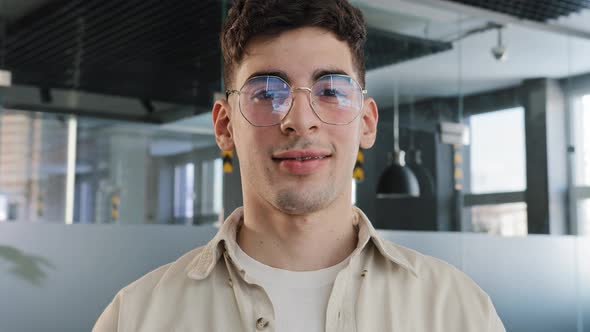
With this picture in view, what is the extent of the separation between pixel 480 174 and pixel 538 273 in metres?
0.84

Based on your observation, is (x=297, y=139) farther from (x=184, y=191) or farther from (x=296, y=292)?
(x=184, y=191)

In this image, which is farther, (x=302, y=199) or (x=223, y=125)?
(x=223, y=125)

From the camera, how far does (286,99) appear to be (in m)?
1.20

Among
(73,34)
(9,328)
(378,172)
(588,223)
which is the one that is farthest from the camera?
(73,34)

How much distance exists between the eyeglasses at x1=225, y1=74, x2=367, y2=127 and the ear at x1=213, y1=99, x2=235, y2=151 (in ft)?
0.33

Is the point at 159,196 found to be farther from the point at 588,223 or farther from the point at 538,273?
the point at 588,223

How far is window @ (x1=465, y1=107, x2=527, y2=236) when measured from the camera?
5.31m

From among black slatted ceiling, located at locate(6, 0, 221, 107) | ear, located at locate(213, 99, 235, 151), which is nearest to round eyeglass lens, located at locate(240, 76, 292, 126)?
ear, located at locate(213, 99, 235, 151)

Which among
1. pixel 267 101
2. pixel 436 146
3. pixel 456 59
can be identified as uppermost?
pixel 456 59

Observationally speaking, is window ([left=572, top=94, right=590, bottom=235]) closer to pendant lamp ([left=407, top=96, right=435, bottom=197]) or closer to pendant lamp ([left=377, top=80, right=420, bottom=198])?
pendant lamp ([left=407, top=96, right=435, bottom=197])

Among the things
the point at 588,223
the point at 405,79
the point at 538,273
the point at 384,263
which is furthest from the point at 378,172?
the point at 384,263

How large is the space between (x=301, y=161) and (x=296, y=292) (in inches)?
8.7

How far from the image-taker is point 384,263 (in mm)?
1296

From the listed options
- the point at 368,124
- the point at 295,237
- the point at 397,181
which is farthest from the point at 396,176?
the point at 295,237
